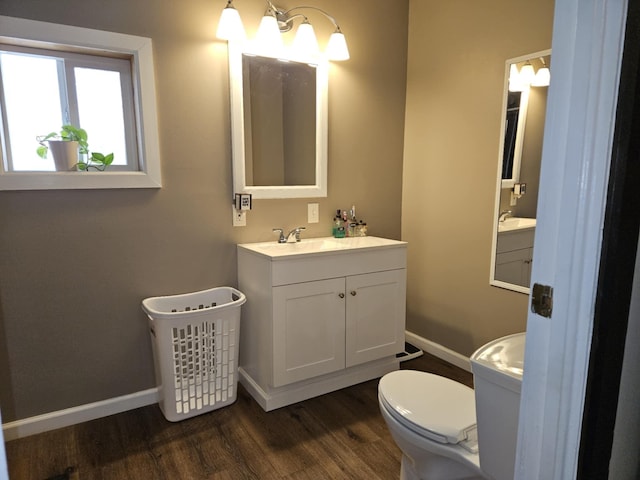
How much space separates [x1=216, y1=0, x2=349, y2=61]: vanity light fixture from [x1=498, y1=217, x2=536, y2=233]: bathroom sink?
A: 4.46 feet

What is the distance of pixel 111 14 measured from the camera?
6.38 ft

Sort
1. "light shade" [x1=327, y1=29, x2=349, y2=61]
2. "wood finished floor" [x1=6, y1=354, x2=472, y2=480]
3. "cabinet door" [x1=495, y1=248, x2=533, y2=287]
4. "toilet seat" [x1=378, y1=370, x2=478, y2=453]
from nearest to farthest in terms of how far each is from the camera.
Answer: "toilet seat" [x1=378, y1=370, x2=478, y2=453], "wood finished floor" [x1=6, y1=354, x2=472, y2=480], "cabinet door" [x1=495, y1=248, x2=533, y2=287], "light shade" [x1=327, y1=29, x2=349, y2=61]

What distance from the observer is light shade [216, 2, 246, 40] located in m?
2.12

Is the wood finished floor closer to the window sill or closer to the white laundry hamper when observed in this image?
the white laundry hamper

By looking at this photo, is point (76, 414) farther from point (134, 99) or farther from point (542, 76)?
point (542, 76)

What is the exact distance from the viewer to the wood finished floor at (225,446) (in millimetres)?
1738

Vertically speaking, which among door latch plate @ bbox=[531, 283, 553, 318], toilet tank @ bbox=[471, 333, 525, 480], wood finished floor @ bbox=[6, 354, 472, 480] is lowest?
wood finished floor @ bbox=[6, 354, 472, 480]

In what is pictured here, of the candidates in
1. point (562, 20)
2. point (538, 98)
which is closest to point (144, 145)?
point (562, 20)

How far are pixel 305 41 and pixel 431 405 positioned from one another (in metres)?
2.02

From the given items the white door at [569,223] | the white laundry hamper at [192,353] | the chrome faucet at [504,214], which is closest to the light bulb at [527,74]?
the chrome faucet at [504,214]

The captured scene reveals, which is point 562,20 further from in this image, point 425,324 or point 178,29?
point 425,324

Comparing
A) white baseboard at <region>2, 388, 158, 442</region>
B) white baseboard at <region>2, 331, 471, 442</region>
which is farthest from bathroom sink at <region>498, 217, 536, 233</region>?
white baseboard at <region>2, 388, 158, 442</region>

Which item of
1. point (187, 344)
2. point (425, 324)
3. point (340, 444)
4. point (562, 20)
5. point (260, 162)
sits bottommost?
point (340, 444)

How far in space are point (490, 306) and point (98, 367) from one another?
2.21 meters
